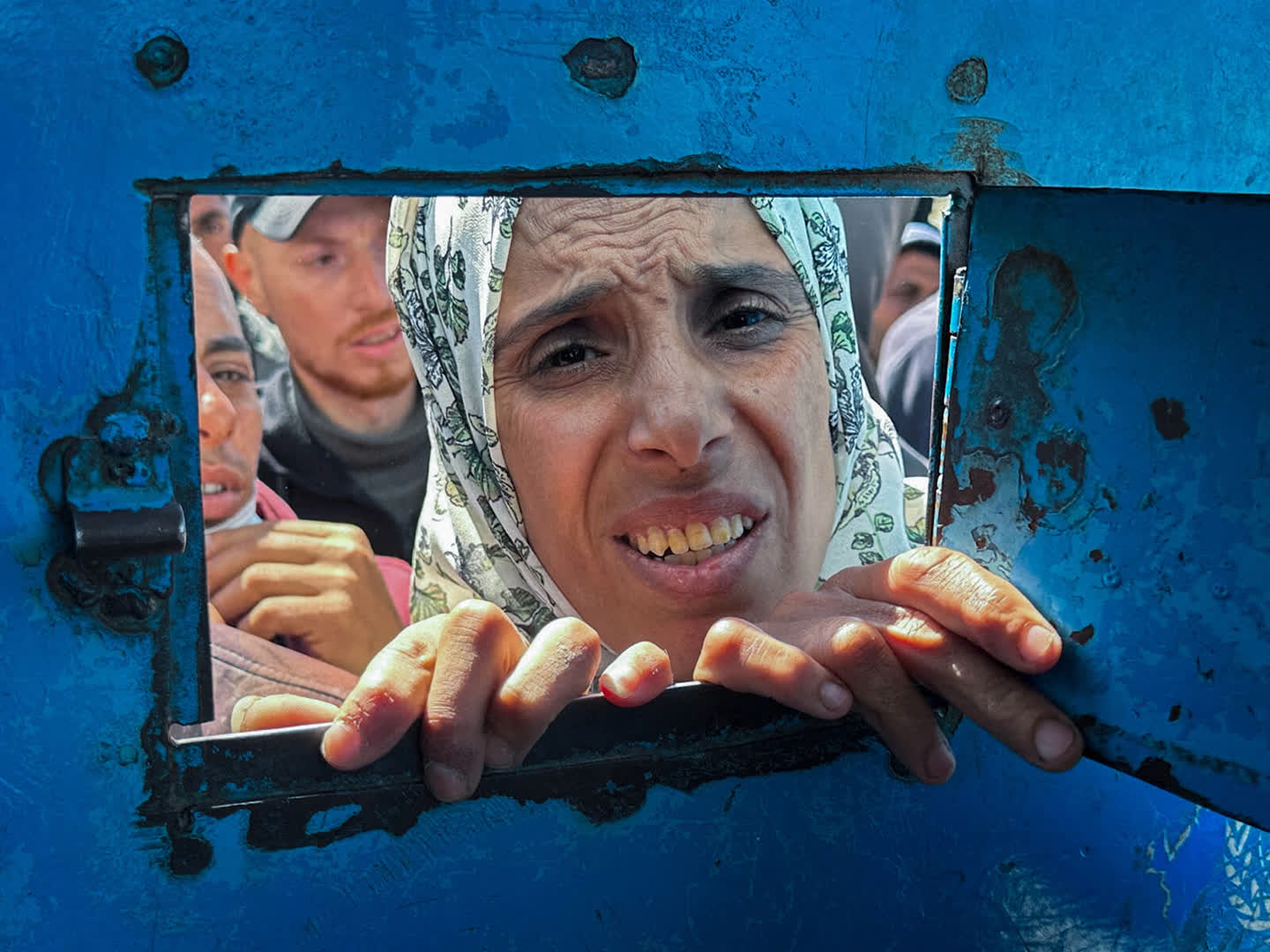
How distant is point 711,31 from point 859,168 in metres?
0.15

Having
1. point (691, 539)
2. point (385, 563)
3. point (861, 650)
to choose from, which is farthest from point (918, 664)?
point (385, 563)

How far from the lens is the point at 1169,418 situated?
3.16 feet

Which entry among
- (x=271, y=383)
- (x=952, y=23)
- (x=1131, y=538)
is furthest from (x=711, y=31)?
(x=271, y=383)

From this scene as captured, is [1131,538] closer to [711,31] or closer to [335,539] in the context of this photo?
[711,31]

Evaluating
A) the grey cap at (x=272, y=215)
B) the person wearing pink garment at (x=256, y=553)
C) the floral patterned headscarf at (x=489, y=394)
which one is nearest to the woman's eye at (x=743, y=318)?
the floral patterned headscarf at (x=489, y=394)

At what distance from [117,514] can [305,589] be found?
2.11 meters

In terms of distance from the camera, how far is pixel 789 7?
945 mm

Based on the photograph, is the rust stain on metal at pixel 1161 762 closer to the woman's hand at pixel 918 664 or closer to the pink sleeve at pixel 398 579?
the woman's hand at pixel 918 664

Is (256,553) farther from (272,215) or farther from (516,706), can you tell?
(516,706)

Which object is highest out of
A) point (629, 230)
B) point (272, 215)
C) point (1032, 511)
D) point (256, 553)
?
point (272, 215)

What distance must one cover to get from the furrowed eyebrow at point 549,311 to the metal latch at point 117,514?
91cm

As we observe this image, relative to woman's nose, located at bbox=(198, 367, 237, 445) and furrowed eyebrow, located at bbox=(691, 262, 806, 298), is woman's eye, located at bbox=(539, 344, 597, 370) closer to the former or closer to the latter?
furrowed eyebrow, located at bbox=(691, 262, 806, 298)

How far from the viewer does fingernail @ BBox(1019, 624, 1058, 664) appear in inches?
39.4

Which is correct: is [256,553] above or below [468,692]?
below
